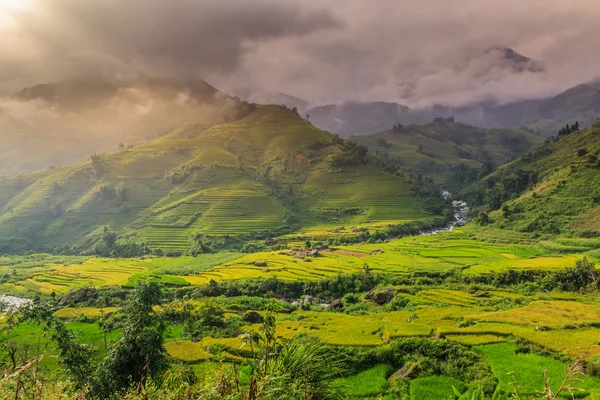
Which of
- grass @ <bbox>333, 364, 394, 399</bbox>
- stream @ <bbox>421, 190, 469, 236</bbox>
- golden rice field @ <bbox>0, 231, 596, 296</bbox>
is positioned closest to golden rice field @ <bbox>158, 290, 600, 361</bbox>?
grass @ <bbox>333, 364, 394, 399</bbox>

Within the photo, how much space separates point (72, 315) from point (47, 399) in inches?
1770

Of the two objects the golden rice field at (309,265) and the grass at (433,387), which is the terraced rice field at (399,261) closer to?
the golden rice field at (309,265)

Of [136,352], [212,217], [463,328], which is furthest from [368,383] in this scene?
[212,217]


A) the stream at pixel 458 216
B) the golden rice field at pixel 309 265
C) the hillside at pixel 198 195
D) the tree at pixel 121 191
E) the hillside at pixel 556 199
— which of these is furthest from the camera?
the tree at pixel 121 191

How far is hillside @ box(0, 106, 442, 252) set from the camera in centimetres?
10025

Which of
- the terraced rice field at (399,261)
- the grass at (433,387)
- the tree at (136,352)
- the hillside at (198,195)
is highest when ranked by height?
the hillside at (198,195)

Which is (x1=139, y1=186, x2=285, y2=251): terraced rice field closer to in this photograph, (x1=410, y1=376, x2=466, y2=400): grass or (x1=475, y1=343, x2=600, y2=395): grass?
(x1=410, y1=376, x2=466, y2=400): grass

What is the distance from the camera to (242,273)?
55562mm

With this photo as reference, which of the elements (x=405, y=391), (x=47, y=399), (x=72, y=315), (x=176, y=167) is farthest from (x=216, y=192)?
(x=47, y=399)

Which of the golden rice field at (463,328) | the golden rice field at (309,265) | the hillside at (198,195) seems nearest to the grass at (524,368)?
the golden rice field at (463,328)

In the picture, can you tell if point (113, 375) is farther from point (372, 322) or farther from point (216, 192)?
point (216, 192)

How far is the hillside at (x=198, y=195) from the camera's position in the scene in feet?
329

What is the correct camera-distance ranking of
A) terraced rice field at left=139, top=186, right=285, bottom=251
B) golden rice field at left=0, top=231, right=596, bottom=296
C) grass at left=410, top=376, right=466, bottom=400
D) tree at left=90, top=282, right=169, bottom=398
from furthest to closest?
1. terraced rice field at left=139, top=186, right=285, bottom=251
2. golden rice field at left=0, top=231, right=596, bottom=296
3. grass at left=410, top=376, right=466, bottom=400
4. tree at left=90, top=282, right=169, bottom=398

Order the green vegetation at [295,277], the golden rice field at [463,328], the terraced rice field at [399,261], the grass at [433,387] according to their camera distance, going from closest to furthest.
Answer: the green vegetation at [295,277], the grass at [433,387], the golden rice field at [463,328], the terraced rice field at [399,261]
